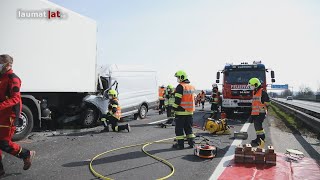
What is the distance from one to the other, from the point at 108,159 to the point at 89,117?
471cm

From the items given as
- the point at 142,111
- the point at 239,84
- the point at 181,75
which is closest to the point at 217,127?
the point at 181,75

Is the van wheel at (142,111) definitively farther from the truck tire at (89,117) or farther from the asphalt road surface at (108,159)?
the asphalt road surface at (108,159)

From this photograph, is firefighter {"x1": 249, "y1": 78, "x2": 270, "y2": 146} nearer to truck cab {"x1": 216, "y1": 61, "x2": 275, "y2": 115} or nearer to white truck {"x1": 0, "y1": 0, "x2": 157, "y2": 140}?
white truck {"x1": 0, "y1": 0, "x2": 157, "y2": 140}

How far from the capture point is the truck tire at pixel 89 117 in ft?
32.5

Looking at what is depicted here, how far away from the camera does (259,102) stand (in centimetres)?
769

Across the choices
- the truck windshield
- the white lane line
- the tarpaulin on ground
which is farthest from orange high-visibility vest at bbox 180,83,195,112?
the truck windshield

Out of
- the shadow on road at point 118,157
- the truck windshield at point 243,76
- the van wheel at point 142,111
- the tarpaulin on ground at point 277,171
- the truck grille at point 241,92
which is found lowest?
the tarpaulin on ground at point 277,171

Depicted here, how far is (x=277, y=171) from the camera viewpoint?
4918 mm

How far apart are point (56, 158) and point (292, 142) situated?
6358 mm

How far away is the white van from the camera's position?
11000mm

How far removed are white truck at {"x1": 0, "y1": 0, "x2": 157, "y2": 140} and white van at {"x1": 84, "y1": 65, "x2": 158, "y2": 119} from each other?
0.05m

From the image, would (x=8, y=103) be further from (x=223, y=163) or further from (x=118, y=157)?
(x=223, y=163)

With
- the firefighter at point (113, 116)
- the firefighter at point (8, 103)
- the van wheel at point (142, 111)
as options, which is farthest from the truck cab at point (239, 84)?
the firefighter at point (8, 103)

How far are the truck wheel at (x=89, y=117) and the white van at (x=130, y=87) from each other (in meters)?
0.26
